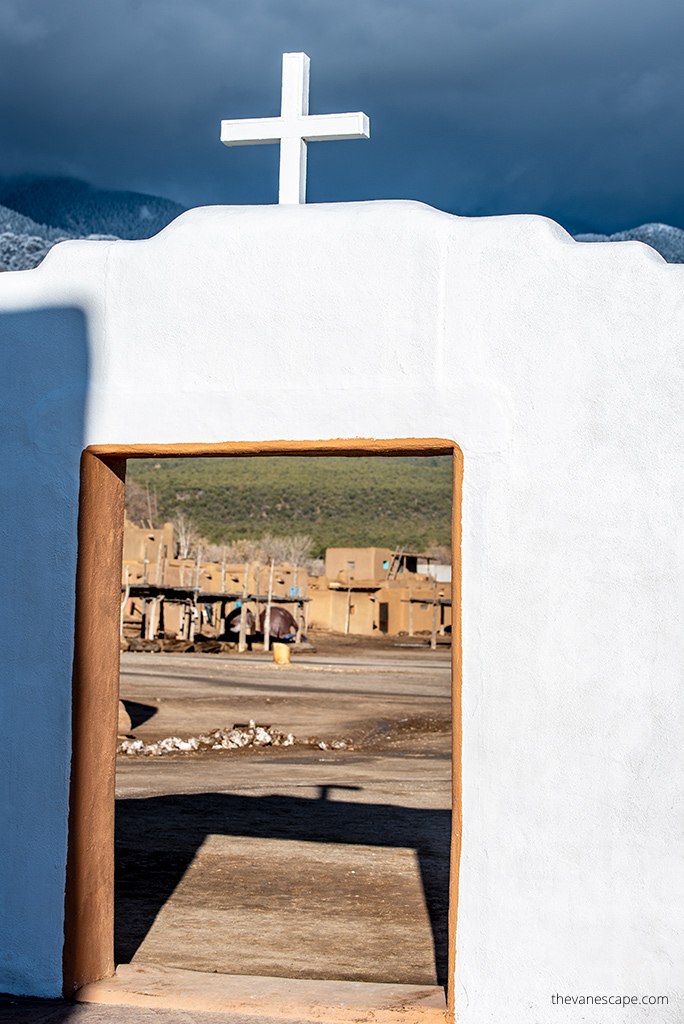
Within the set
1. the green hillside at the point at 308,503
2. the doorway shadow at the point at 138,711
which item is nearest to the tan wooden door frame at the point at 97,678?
the doorway shadow at the point at 138,711

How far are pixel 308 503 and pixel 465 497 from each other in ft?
282

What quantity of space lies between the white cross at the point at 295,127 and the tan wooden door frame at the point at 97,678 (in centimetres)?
135

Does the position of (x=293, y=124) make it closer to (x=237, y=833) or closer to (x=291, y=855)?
(x=291, y=855)

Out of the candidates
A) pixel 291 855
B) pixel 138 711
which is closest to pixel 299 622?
pixel 138 711

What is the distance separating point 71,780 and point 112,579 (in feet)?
3.08

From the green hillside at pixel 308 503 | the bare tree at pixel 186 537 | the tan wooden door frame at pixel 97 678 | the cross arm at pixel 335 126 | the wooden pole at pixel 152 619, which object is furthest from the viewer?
the green hillside at pixel 308 503

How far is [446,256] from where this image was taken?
4578mm

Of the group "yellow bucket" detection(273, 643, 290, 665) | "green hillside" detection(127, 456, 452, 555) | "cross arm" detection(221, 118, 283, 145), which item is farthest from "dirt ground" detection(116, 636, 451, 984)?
"green hillside" detection(127, 456, 452, 555)

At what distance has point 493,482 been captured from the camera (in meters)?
4.47

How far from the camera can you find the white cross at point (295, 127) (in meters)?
5.21

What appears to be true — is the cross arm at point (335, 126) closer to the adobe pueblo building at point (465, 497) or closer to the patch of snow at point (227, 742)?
the adobe pueblo building at point (465, 497)

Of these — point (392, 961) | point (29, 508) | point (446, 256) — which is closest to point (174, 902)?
point (392, 961)

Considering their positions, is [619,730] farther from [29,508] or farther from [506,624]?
[29,508]

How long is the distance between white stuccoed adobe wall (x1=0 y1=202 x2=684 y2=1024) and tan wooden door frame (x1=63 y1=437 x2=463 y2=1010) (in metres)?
0.06
